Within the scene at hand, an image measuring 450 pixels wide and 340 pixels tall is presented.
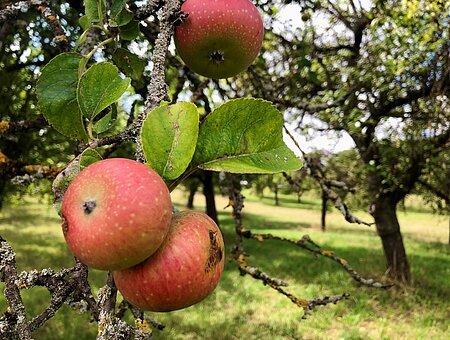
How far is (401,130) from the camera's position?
24.2 feet

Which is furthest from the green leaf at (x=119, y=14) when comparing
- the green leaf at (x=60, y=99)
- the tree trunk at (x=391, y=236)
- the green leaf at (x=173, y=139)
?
the tree trunk at (x=391, y=236)

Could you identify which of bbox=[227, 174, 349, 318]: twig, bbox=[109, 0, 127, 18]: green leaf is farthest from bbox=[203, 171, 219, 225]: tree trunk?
bbox=[109, 0, 127, 18]: green leaf

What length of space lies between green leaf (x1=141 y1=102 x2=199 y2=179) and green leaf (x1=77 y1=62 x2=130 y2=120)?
0.12 meters

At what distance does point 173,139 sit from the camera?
59cm

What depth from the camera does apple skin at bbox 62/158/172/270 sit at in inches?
20.3

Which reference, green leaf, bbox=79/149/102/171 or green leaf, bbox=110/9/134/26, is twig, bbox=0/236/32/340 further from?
green leaf, bbox=110/9/134/26

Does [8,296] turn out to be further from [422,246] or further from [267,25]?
[422,246]

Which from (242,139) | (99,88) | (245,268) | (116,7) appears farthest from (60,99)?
(245,268)

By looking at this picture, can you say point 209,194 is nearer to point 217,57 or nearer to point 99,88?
point 217,57

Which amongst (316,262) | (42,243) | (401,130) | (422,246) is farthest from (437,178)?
(42,243)

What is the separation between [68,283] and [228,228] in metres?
17.8

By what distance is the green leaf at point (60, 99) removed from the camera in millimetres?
718

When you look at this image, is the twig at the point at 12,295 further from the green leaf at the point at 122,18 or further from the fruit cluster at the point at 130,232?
the green leaf at the point at 122,18

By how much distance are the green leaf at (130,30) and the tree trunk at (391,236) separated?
7750 mm
